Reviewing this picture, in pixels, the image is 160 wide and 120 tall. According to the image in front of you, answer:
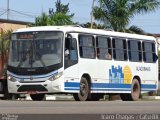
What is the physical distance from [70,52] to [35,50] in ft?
4.72

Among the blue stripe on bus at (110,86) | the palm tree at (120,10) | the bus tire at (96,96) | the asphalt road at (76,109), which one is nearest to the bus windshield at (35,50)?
the blue stripe on bus at (110,86)

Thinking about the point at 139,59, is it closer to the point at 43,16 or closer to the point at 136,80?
the point at 136,80

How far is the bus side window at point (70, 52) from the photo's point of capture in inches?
1153

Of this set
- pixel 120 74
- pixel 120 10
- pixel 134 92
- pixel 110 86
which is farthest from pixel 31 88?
pixel 120 10

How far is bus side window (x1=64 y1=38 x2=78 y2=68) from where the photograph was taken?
29.3 m

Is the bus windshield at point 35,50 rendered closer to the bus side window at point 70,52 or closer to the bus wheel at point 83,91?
the bus side window at point 70,52

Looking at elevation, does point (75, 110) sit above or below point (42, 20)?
below

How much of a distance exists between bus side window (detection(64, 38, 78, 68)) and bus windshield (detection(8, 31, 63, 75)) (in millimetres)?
311

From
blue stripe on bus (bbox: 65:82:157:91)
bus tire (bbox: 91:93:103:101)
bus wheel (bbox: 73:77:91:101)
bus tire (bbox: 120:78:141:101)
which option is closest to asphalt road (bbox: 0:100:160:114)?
blue stripe on bus (bbox: 65:82:157:91)

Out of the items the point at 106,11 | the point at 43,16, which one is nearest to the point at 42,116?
the point at 106,11

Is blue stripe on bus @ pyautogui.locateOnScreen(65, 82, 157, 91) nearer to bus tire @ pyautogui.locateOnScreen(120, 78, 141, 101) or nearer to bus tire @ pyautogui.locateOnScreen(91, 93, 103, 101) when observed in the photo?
bus tire @ pyautogui.locateOnScreen(120, 78, 141, 101)

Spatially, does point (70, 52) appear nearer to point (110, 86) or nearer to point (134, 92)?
point (110, 86)

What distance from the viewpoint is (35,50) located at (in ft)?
97.0

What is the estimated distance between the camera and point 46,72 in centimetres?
2917
